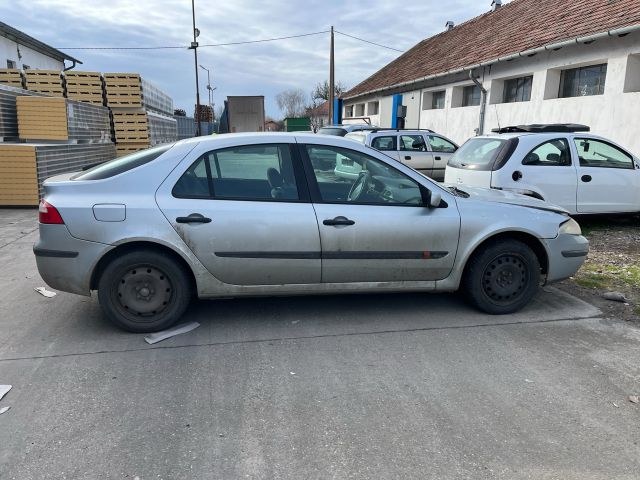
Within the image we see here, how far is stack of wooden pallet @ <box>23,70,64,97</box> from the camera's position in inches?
539

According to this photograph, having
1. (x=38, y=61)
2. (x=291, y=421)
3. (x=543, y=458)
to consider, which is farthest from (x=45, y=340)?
(x=38, y=61)

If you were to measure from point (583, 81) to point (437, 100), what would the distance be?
25.1 ft

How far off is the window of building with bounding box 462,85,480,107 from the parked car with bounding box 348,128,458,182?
479 centimetres

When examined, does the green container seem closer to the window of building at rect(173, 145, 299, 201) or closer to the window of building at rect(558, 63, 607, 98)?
the window of building at rect(558, 63, 607, 98)

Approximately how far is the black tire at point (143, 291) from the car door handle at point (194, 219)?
335mm

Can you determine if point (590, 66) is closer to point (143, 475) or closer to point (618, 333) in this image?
point (618, 333)

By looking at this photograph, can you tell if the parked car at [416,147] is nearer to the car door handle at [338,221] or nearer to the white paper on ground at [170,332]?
the car door handle at [338,221]

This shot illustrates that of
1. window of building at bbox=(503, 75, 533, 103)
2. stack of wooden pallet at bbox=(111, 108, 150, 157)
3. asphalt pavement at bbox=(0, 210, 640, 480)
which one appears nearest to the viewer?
asphalt pavement at bbox=(0, 210, 640, 480)

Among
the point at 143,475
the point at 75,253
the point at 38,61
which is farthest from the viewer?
the point at 38,61

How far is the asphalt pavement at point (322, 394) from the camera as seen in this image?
98.9 inches

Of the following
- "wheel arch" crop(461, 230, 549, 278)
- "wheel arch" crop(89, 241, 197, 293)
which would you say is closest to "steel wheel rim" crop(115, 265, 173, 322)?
"wheel arch" crop(89, 241, 197, 293)

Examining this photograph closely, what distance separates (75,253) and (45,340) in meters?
0.75

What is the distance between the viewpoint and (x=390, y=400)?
10.1 feet

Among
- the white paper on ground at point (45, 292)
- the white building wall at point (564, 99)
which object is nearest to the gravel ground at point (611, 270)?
the white building wall at point (564, 99)
